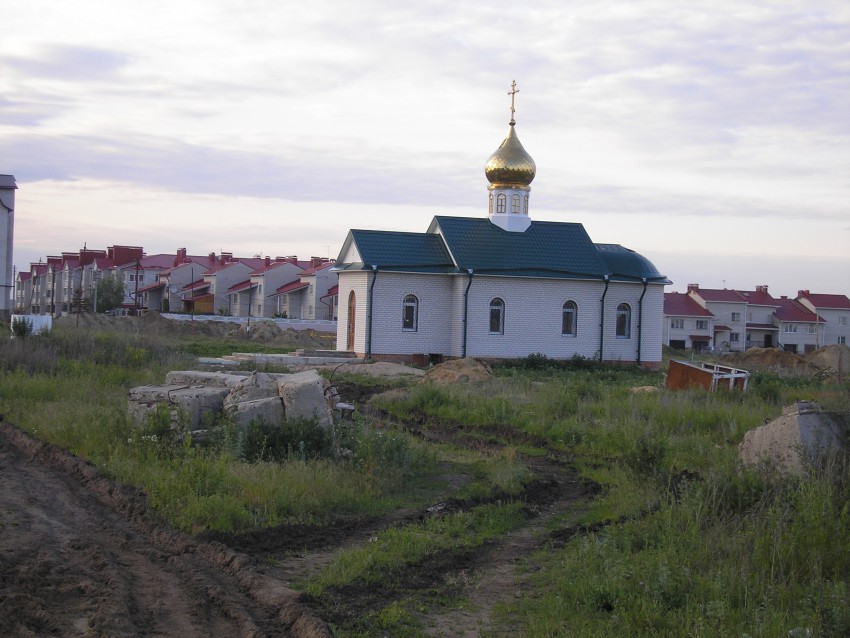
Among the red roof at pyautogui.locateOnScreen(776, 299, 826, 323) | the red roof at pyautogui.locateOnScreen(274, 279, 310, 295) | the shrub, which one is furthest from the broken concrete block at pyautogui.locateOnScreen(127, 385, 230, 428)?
the red roof at pyautogui.locateOnScreen(776, 299, 826, 323)

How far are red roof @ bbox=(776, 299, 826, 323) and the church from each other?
4431cm

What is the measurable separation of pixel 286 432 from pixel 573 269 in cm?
2157

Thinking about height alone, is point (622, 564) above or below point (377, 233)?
below

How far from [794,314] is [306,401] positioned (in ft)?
225

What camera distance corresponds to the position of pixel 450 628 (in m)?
5.80

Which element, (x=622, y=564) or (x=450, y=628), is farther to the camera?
(x=622, y=564)

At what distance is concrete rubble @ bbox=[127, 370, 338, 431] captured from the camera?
422 inches

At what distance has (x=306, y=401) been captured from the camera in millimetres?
10922

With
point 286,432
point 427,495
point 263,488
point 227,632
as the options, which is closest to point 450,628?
point 227,632

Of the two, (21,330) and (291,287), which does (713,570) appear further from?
(291,287)

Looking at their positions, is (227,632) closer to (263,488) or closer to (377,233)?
(263,488)

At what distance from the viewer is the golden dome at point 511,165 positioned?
105ft

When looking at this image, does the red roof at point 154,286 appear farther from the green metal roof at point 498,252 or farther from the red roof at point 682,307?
the green metal roof at point 498,252

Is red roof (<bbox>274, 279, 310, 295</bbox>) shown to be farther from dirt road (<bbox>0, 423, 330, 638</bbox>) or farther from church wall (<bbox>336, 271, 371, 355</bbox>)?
dirt road (<bbox>0, 423, 330, 638</bbox>)
